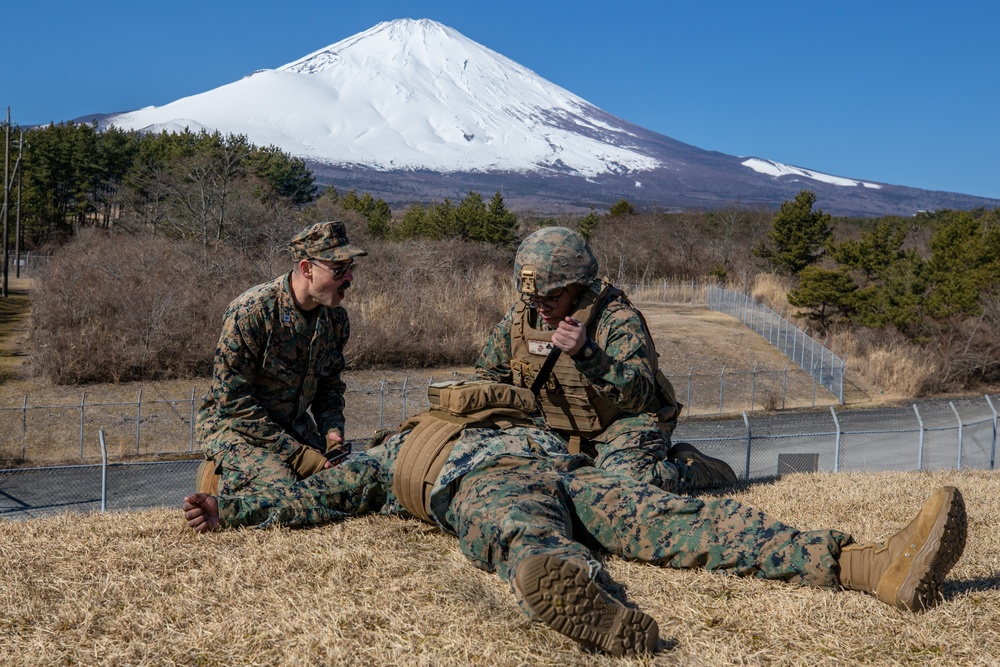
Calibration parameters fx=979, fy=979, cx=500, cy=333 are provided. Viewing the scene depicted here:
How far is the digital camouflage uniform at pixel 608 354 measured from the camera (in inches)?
233

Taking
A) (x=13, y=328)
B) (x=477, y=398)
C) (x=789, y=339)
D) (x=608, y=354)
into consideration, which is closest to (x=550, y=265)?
(x=608, y=354)

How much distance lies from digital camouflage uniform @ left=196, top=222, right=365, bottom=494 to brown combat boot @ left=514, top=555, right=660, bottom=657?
2735 millimetres

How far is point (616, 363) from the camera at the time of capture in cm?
560

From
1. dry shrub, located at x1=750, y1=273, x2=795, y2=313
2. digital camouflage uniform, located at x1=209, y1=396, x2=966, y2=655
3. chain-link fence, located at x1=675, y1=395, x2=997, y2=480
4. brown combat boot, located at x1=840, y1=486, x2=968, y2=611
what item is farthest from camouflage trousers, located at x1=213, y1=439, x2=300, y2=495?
dry shrub, located at x1=750, y1=273, x2=795, y2=313

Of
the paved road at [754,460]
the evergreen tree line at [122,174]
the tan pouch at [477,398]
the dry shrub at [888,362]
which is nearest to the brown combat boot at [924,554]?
the tan pouch at [477,398]

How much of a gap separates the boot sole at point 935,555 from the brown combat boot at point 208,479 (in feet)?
A: 13.5

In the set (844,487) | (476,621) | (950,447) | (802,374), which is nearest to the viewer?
(476,621)

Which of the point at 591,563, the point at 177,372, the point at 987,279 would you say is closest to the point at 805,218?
the point at 987,279

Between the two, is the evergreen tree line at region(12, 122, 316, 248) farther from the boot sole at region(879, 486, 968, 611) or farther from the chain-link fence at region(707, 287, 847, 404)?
the boot sole at region(879, 486, 968, 611)

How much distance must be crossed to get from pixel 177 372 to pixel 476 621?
29212 mm

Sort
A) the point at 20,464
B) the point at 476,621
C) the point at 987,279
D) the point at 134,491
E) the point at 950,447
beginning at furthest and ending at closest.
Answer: the point at 987,279 → the point at 950,447 → the point at 20,464 → the point at 134,491 → the point at 476,621

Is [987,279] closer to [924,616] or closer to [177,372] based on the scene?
[177,372]

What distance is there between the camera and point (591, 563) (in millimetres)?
3842

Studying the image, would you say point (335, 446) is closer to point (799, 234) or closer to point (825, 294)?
point (825, 294)
